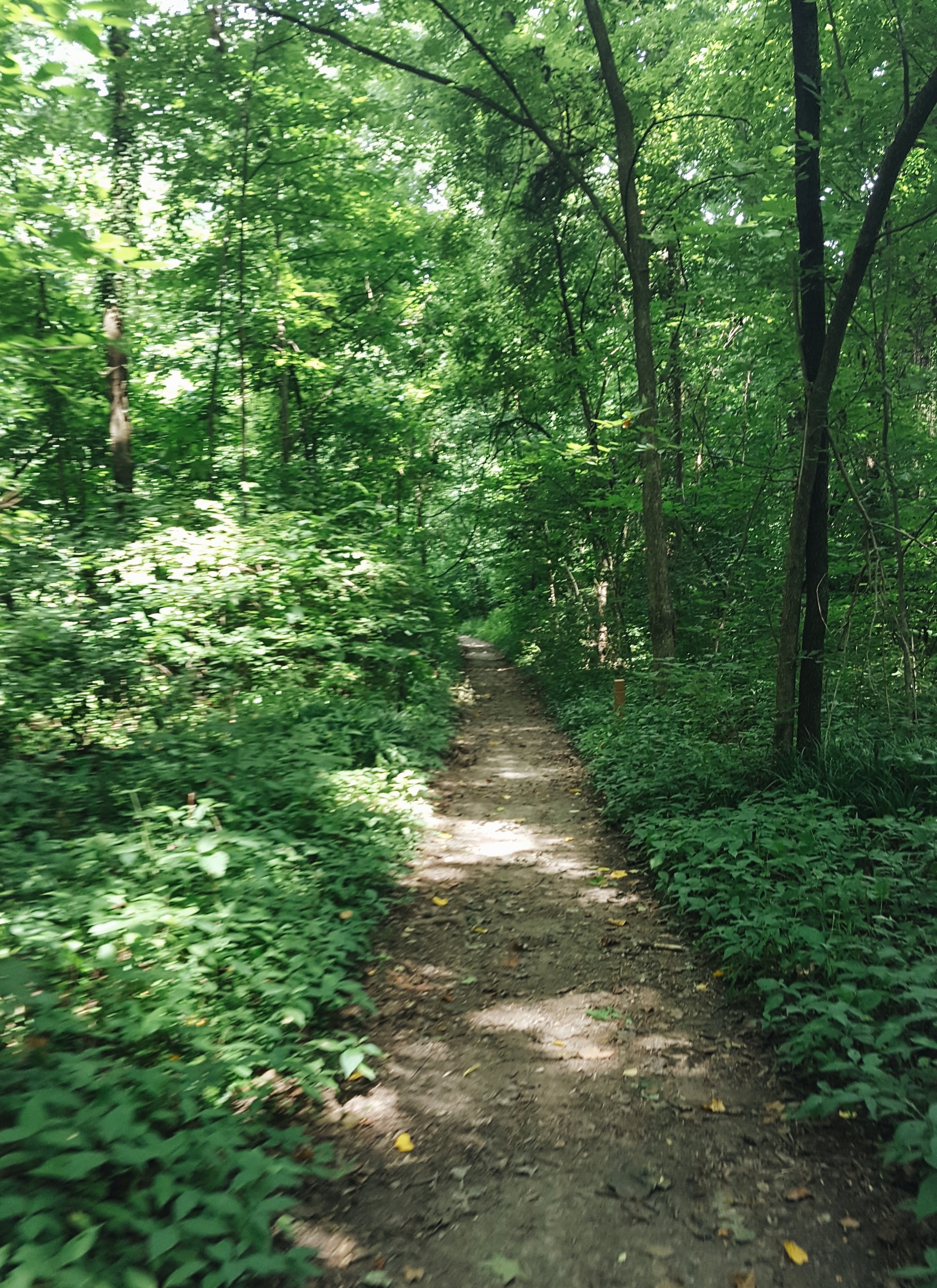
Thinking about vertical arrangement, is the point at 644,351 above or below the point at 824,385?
above

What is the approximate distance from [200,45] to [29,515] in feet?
23.3

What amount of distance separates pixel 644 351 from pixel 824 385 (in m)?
4.24

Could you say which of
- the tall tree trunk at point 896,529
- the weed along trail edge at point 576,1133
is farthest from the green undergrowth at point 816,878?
the tall tree trunk at point 896,529

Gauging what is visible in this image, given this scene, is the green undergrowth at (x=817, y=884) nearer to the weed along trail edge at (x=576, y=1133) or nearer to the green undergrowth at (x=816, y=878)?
the green undergrowth at (x=816, y=878)

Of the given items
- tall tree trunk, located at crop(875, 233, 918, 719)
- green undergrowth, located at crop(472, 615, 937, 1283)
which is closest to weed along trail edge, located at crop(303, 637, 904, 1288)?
green undergrowth, located at crop(472, 615, 937, 1283)

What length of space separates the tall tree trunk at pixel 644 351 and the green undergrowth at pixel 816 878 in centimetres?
163

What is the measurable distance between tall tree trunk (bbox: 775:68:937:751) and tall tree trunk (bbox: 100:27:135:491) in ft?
23.5

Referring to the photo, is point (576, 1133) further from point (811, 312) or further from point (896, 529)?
point (811, 312)

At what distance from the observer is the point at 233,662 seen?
7387mm

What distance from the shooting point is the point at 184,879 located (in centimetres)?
405

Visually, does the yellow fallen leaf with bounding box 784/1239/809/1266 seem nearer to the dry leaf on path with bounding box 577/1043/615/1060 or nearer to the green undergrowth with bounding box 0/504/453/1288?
the dry leaf on path with bounding box 577/1043/615/1060

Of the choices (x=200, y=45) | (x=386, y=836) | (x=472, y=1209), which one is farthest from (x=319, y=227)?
→ (x=472, y=1209)

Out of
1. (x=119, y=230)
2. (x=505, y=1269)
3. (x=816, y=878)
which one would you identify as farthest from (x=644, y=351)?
(x=505, y=1269)

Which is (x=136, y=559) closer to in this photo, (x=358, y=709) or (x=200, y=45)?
(x=358, y=709)
